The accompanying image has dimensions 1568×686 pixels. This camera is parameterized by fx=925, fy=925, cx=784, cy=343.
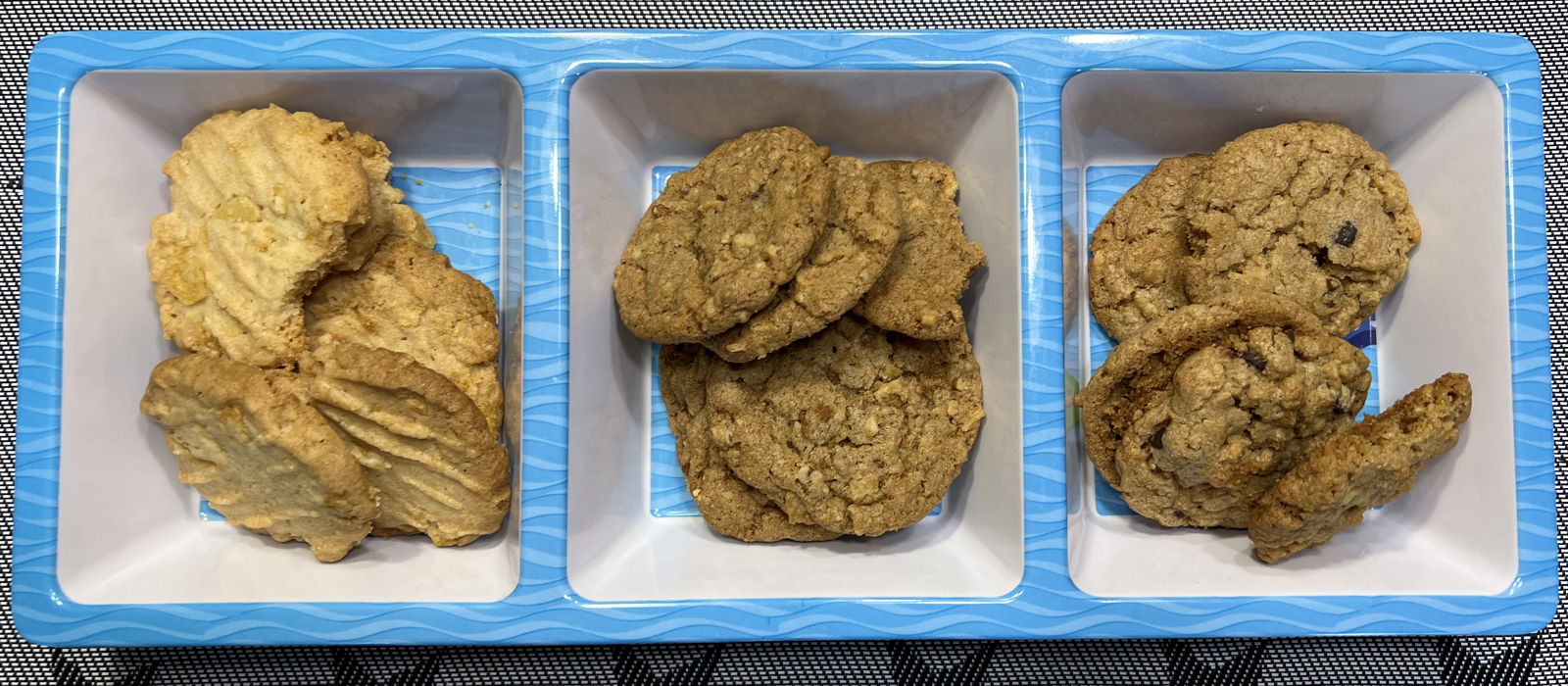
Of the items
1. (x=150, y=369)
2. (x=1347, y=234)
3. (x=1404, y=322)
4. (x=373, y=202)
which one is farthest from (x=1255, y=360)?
(x=150, y=369)

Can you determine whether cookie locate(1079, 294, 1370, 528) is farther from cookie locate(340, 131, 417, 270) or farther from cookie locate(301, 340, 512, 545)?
cookie locate(340, 131, 417, 270)

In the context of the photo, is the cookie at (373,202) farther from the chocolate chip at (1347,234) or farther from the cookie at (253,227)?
the chocolate chip at (1347,234)

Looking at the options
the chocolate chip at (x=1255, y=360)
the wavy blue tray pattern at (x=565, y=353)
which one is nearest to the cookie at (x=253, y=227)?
the wavy blue tray pattern at (x=565, y=353)

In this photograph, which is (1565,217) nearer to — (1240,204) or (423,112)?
(1240,204)

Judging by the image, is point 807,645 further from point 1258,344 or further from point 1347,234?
point 1347,234

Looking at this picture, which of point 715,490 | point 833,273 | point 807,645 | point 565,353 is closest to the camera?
point 833,273

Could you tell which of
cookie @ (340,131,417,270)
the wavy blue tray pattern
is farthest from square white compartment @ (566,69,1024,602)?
cookie @ (340,131,417,270)
